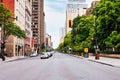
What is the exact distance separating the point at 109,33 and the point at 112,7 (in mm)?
5458

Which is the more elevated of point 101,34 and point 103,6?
point 103,6

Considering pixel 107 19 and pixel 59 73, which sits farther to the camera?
pixel 107 19

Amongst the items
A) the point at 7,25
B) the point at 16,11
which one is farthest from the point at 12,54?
the point at 7,25

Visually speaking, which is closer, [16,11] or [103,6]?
[103,6]

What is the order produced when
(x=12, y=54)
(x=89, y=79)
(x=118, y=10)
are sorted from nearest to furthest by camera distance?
1. (x=89, y=79)
2. (x=118, y=10)
3. (x=12, y=54)

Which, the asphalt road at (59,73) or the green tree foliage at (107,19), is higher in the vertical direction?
the green tree foliage at (107,19)

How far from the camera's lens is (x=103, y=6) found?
286 feet

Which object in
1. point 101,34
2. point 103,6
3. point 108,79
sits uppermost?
point 103,6

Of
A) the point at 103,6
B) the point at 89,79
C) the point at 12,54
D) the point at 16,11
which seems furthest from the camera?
the point at 16,11

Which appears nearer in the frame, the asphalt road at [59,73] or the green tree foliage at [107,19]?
the asphalt road at [59,73]

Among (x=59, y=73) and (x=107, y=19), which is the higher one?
(x=107, y=19)

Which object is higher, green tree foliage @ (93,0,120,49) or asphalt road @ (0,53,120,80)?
green tree foliage @ (93,0,120,49)

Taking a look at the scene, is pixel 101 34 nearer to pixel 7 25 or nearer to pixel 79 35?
pixel 7 25

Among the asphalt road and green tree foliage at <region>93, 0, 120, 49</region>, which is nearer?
the asphalt road
